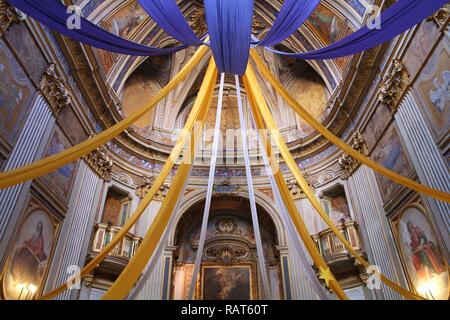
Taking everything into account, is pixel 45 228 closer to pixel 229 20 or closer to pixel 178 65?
pixel 229 20

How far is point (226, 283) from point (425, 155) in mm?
6639

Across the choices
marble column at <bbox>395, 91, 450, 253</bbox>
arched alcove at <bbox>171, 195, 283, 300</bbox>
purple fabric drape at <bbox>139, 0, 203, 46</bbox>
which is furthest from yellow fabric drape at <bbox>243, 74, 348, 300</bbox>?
arched alcove at <bbox>171, 195, 283, 300</bbox>

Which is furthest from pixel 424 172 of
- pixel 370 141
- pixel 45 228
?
pixel 45 228

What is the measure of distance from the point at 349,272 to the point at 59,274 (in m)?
6.81

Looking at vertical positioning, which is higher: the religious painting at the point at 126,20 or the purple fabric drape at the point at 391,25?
the religious painting at the point at 126,20

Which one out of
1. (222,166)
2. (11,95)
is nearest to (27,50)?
(11,95)

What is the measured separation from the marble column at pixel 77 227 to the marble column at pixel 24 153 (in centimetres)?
164

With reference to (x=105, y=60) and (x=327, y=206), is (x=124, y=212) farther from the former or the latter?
(x=327, y=206)

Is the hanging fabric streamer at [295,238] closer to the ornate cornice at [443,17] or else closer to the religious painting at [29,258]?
the ornate cornice at [443,17]

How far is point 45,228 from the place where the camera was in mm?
6582

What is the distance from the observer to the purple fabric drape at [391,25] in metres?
3.89

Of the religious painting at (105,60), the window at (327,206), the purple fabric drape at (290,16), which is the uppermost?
the religious painting at (105,60)

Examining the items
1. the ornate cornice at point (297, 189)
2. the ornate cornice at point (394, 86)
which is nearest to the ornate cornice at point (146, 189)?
the ornate cornice at point (297, 189)
